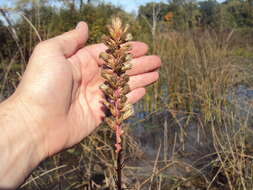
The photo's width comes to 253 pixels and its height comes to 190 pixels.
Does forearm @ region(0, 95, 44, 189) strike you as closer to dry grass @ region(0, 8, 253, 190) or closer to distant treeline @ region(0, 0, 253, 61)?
dry grass @ region(0, 8, 253, 190)

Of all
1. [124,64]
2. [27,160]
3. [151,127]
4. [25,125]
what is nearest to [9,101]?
[25,125]

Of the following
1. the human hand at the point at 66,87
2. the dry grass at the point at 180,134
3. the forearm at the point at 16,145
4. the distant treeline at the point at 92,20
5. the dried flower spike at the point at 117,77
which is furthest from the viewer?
the distant treeline at the point at 92,20

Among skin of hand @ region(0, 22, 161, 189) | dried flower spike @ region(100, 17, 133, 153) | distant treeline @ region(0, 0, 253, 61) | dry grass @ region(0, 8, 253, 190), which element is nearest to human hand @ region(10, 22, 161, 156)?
skin of hand @ region(0, 22, 161, 189)

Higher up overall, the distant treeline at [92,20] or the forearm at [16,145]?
the distant treeline at [92,20]

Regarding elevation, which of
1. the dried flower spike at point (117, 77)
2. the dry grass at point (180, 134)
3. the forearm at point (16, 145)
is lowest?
the dry grass at point (180, 134)

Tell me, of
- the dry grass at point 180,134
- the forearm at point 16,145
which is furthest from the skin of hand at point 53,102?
the dry grass at point 180,134

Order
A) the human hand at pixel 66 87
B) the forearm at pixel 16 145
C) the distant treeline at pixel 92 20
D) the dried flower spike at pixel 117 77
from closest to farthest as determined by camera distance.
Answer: the dried flower spike at pixel 117 77
the forearm at pixel 16 145
the human hand at pixel 66 87
the distant treeline at pixel 92 20

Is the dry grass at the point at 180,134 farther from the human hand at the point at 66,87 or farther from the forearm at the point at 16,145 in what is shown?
the forearm at the point at 16,145

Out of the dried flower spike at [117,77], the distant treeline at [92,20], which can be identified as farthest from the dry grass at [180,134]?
the dried flower spike at [117,77]

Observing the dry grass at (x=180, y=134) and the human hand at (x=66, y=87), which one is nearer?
the human hand at (x=66, y=87)
